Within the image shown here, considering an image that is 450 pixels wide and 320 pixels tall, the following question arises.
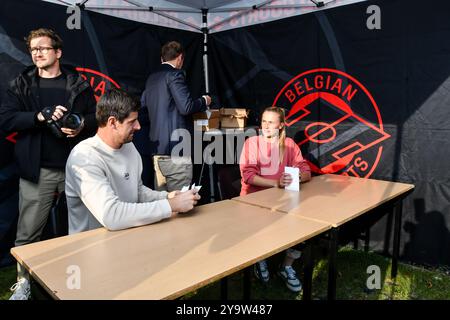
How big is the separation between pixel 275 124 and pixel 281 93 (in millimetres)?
1149

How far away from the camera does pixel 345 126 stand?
130 inches

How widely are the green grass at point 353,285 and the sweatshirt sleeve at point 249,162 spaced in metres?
0.69

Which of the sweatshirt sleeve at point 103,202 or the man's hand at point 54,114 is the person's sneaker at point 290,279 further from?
the man's hand at point 54,114

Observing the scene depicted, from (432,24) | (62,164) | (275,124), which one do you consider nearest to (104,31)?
(62,164)

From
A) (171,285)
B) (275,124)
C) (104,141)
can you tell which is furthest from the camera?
(275,124)

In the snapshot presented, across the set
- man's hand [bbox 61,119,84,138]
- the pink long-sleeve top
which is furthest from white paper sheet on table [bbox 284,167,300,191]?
man's hand [bbox 61,119,84,138]

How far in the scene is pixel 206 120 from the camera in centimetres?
380

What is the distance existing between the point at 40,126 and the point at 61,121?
0.26m

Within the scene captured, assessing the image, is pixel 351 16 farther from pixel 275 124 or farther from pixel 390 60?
pixel 275 124

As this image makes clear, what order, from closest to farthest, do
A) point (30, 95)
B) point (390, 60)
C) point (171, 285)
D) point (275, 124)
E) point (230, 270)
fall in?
point (171, 285) → point (230, 270) → point (30, 95) → point (275, 124) → point (390, 60)

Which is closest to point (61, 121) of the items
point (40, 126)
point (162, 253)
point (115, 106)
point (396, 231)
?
point (40, 126)

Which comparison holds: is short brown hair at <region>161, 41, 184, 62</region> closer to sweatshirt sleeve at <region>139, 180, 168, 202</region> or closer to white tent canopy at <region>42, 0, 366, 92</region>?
white tent canopy at <region>42, 0, 366, 92</region>

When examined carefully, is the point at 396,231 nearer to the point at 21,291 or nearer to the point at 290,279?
the point at 290,279

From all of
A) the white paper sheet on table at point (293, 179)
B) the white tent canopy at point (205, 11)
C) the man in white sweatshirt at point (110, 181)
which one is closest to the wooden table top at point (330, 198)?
the white paper sheet on table at point (293, 179)
